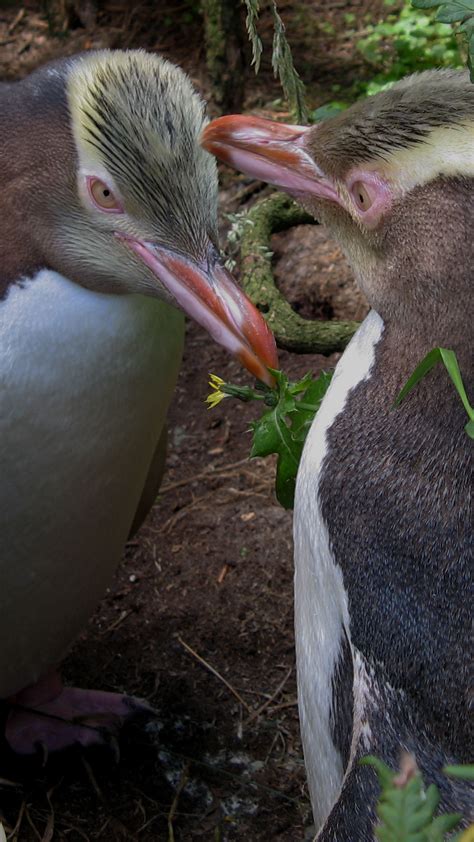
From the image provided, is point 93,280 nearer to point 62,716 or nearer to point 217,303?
point 217,303

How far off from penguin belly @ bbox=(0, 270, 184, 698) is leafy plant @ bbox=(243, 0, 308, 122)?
1.58 ft

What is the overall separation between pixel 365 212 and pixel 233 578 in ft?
5.05

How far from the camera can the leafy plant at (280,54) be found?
1856mm

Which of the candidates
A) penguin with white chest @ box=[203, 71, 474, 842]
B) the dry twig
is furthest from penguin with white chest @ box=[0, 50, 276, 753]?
the dry twig

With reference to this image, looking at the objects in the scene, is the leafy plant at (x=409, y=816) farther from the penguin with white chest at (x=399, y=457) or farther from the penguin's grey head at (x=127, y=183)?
the penguin's grey head at (x=127, y=183)

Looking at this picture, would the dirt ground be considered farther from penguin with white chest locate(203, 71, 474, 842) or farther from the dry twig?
penguin with white chest locate(203, 71, 474, 842)

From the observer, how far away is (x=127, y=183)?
1756mm

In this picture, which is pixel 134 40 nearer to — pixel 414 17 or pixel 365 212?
pixel 414 17

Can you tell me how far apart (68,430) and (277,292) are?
1311 millimetres

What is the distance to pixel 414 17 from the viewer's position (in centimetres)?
445

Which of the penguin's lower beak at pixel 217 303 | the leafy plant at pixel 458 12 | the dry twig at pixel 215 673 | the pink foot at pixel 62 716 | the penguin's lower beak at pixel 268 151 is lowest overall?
the dry twig at pixel 215 673

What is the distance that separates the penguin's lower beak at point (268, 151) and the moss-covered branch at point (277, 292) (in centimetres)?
126

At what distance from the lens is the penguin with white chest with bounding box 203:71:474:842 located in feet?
4.62

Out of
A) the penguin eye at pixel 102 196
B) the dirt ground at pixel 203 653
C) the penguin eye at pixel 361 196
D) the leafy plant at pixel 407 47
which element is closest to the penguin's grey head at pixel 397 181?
the penguin eye at pixel 361 196
